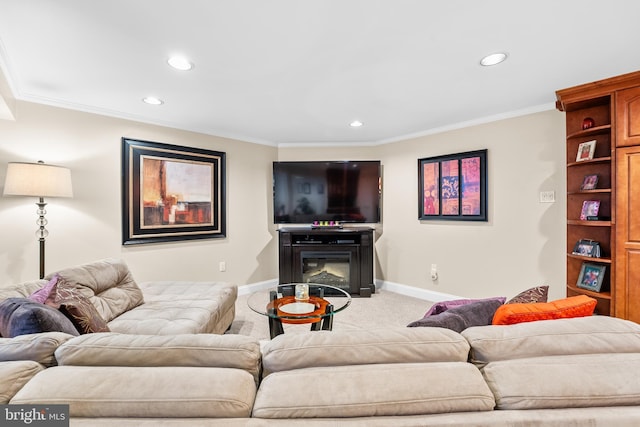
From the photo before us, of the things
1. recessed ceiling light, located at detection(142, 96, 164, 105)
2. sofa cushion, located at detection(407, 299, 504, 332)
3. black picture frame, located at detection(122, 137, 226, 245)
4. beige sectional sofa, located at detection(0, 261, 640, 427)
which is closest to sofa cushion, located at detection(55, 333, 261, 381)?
beige sectional sofa, located at detection(0, 261, 640, 427)

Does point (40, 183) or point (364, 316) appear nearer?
point (40, 183)

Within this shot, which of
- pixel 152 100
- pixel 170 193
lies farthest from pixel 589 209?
pixel 170 193

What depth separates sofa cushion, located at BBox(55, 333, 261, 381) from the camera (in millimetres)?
893

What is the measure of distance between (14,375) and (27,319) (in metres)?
0.51

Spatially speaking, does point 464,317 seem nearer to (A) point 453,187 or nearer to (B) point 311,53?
(B) point 311,53

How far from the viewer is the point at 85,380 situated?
0.79 m

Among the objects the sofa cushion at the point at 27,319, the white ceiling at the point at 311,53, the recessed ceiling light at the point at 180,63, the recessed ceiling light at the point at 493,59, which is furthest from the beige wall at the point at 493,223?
the sofa cushion at the point at 27,319

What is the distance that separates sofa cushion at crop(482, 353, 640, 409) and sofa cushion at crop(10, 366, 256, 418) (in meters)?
0.74

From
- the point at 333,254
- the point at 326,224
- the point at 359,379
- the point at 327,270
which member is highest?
the point at 326,224

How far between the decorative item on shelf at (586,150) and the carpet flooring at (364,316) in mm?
2179

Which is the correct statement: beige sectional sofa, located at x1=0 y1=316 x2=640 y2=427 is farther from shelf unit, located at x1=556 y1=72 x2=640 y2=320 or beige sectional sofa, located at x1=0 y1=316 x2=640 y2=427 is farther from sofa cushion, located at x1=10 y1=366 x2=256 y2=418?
shelf unit, located at x1=556 y1=72 x2=640 y2=320

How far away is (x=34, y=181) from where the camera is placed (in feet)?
7.39

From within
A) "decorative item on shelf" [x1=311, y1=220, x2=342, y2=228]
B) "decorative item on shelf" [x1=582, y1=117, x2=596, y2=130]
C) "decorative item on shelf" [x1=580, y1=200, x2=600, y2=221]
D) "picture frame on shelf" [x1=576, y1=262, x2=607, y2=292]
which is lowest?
"picture frame on shelf" [x1=576, y1=262, x2=607, y2=292]

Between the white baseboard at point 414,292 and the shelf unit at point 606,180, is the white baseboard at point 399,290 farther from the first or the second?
the shelf unit at point 606,180
